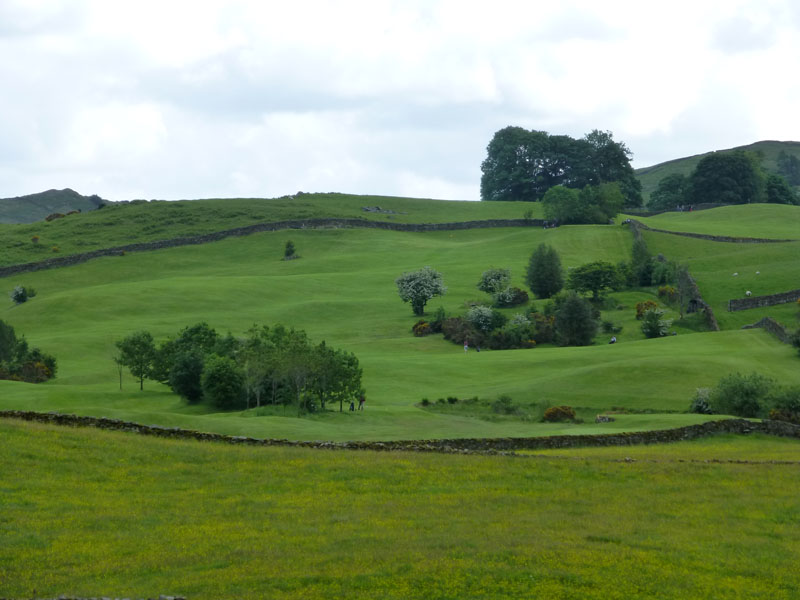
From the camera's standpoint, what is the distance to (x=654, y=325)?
79.7 meters

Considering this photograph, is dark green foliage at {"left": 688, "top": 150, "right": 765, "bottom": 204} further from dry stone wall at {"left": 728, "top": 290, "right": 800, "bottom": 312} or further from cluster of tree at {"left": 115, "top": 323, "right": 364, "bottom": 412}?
cluster of tree at {"left": 115, "top": 323, "right": 364, "bottom": 412}

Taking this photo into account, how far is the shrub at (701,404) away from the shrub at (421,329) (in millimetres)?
37850

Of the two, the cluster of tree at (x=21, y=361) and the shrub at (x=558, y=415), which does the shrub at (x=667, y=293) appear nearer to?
the shrub at (x=558, y=415)

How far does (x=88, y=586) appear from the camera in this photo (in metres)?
18.5

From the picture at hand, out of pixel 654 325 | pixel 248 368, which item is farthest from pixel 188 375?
pixel 654 325

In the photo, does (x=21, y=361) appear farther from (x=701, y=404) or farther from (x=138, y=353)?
(x=701, y=404)

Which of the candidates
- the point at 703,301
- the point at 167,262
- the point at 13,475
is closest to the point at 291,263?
the point at 167,262

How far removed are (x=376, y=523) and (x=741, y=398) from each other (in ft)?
110

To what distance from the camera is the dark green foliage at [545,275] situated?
100250 mm

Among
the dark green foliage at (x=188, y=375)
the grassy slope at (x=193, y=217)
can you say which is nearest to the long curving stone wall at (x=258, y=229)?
the grassy slope at (x=193, y=217)

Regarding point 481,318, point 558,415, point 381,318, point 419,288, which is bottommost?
point 558,415

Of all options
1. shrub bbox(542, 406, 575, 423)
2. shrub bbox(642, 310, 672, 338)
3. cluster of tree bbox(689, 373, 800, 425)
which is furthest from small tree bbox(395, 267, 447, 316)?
cluster of tree bbox(689, 373, 800, 425)

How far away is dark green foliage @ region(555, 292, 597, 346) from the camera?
8069 cm

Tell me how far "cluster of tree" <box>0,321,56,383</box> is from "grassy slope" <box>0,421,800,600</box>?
128ft
